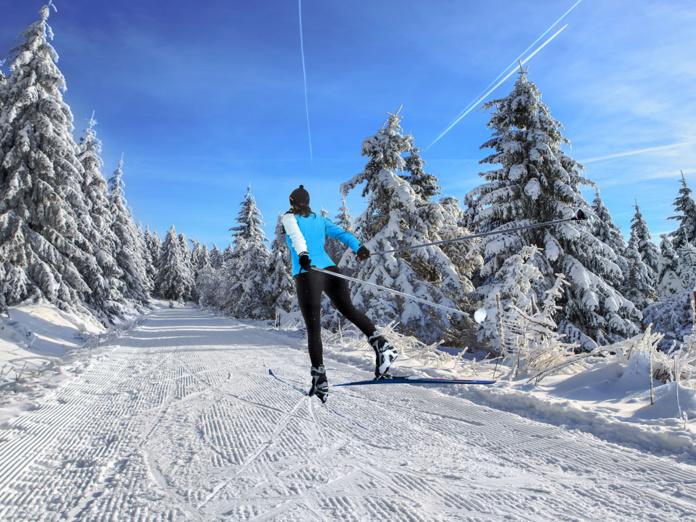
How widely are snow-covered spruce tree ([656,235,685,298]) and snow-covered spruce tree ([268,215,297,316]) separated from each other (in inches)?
1104

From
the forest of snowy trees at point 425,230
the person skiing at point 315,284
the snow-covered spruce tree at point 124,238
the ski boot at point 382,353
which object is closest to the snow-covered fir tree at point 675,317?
the forest of snowy trees at point 425,230

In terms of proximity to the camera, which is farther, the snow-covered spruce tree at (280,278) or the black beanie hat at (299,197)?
the snow-covered spruce tree at (280,278)

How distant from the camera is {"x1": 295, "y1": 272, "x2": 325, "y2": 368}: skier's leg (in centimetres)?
397

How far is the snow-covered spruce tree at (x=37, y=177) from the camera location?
1478 cm

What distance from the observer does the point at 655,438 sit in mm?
2615

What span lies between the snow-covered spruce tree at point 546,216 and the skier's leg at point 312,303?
12112 millimetres

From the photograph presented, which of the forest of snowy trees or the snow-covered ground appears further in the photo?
the forest of snowy trees

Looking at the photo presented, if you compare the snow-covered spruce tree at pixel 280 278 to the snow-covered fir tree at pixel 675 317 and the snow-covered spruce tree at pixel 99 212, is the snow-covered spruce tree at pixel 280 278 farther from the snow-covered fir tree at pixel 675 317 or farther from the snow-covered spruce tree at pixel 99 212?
the snow-covered fir tree at pixel 675 317

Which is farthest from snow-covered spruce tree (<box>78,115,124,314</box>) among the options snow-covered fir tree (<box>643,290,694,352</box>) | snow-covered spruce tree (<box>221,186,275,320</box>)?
snow-covered fir tree (<box>643,290,694,352</box>)

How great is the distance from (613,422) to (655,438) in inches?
12.1

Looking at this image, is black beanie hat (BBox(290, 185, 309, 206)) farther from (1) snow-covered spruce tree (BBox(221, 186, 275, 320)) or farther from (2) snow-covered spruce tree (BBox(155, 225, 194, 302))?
(2) snow-covered spruce tree (BBox(155, 225, 194, 302))

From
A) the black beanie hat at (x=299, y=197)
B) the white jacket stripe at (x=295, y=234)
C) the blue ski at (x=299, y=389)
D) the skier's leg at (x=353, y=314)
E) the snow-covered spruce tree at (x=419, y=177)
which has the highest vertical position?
the snow-covered spruce tree at (x=419, y=177)

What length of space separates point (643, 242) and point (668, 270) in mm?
7993

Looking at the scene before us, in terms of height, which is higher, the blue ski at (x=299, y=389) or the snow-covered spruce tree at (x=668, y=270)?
the snow-covered spruce tree at (x=668, y=270)
